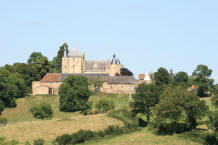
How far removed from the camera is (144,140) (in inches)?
2290

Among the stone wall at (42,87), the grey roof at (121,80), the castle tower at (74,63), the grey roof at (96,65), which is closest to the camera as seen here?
the stone wall at (42,87)

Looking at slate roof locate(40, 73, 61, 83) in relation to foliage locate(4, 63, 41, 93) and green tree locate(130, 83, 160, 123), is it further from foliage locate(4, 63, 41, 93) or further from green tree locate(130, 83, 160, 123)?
green tree locate(130, 83, 160, 123)

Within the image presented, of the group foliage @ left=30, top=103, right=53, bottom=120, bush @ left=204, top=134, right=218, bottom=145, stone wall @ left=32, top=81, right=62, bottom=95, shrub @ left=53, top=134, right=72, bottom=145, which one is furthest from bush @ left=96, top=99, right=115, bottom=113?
bush @ left=204, top=134, right=218, bottom=145

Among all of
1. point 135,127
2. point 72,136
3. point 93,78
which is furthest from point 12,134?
point 93,78

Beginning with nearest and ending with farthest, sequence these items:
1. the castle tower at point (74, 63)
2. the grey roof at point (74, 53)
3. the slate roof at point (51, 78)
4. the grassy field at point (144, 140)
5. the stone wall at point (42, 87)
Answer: the grassy field at point (144, 140) < the stone wall at point (42, 87) < the slate roof at point (51, 78) < the castle tower at point (74, 63) < the grey roof at point (74, 53)

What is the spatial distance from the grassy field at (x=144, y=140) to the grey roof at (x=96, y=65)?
5543cm

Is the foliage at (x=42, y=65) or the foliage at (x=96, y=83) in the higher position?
the foliage at (x=42, y=65)

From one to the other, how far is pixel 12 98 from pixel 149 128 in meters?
35.5

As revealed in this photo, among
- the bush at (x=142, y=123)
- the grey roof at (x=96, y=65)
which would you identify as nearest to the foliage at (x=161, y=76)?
the grey roof at (x=96, y=65)

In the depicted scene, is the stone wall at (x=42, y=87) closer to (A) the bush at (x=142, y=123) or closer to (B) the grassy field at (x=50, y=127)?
(B) the grassy field at (x=50, y=127)

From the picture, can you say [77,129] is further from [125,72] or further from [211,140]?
[125,72]

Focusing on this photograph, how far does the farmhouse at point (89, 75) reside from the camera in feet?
339

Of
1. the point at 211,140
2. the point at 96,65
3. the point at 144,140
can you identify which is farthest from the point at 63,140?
the point at 96,65

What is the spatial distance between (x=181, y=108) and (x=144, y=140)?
7.29 metres
